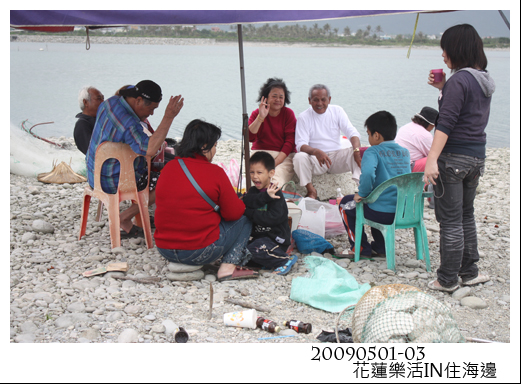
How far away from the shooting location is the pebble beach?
2.65m

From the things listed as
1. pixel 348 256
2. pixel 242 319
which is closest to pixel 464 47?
pixel 348 256

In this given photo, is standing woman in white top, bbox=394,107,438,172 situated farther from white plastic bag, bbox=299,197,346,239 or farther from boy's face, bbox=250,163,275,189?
boy's face, bbox=250,163,275,189

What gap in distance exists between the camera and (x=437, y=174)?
9.39 ft

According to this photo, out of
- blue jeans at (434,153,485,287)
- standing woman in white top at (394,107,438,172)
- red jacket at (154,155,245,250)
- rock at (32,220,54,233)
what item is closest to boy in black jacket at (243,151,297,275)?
red jacket at (154,155,245,250)

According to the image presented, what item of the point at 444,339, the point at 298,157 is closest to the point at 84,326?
the point at 444,339

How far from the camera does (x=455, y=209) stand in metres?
3.00

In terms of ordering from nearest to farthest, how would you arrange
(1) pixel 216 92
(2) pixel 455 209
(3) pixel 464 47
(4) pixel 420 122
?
(3) pixel 464 47, (2) pixel 455 209, (4) pixel 420 122, (1) pixel 216 92

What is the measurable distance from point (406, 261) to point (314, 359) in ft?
5.72

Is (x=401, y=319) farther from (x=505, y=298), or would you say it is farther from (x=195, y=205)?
(x=195, y=205)

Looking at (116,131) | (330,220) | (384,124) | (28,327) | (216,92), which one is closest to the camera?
(28,327)

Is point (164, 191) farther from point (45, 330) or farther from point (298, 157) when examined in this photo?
point (298, 157)

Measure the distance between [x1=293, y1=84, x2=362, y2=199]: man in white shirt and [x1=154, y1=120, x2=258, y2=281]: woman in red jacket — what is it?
78.2 inches

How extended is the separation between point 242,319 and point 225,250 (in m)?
0.73

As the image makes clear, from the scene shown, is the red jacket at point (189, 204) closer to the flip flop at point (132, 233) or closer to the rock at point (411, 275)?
the flip flop at point (132, 233)
